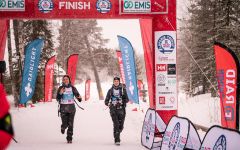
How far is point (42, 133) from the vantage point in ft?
43.9

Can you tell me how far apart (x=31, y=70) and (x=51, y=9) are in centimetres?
921

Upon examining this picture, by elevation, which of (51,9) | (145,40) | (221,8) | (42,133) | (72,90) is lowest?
(42,133)

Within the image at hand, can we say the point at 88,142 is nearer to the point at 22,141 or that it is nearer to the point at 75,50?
the point at 22,141

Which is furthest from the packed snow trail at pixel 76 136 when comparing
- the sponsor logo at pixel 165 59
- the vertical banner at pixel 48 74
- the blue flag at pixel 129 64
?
the vertical banner at pixel 48 74

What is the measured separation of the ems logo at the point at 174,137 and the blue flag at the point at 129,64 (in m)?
10.0

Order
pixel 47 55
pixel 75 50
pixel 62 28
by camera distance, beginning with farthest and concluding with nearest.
Result: pixel 75 50, pixel 62 28, pixel 47 55

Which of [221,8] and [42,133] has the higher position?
[221,8]

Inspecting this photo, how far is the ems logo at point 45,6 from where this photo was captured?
1152 centimetres

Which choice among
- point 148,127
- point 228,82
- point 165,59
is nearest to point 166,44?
point 165,59

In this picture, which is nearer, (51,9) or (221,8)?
(51,9)

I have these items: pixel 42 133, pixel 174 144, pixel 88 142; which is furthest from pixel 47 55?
pixel 174 144

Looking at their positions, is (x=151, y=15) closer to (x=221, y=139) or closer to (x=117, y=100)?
(x=117, y=100)

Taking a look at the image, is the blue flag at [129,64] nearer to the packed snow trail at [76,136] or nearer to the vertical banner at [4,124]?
the packed snow trail at [76,136]

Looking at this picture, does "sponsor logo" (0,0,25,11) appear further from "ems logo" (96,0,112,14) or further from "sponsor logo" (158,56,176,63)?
"sponsor logo" (158,56,176,63)
